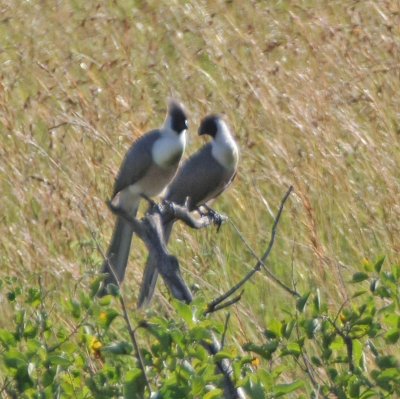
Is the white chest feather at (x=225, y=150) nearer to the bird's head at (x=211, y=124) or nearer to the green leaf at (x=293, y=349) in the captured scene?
the bird's head at (x=211, y=124)

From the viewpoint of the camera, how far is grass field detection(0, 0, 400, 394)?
173 inches

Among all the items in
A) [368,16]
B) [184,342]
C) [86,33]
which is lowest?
[368,16]

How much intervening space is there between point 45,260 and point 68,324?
44 centimetres

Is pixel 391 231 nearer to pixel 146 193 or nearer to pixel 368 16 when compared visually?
pixel 146 193

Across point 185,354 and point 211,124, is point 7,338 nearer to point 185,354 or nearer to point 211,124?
point 185,354

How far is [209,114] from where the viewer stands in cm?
547

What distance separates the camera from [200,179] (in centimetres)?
539

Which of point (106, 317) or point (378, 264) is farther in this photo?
point (378, 264)

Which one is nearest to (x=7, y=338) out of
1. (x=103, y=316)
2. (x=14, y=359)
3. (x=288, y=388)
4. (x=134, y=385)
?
(x=14, y=359)

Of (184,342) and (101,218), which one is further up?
(184,342)

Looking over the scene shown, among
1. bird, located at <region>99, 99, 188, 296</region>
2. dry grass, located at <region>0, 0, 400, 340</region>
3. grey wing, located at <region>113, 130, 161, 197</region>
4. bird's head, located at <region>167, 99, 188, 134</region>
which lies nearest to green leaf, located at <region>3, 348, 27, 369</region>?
dry grass, located at <region>0, 0, 400, 340</region>

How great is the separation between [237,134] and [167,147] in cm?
56

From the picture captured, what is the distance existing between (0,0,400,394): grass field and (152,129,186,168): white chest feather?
0.14 m

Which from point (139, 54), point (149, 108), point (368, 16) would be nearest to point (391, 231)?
point (149, 108)
